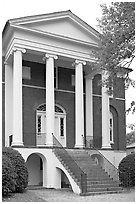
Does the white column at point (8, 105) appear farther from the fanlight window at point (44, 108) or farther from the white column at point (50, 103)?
the white column at point (50, 103)

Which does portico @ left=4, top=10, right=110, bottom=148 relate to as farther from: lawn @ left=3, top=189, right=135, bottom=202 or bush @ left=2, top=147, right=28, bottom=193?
Answer: lawn @ left=3, top=189, right=135, bottom=202

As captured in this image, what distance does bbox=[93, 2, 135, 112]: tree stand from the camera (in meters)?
14.5

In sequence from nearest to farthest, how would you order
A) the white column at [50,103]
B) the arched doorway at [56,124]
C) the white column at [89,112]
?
the white column at [50,103] < the arched doorway at [56,124] < the white column at [89,112]

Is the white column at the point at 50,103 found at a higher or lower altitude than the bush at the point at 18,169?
higher

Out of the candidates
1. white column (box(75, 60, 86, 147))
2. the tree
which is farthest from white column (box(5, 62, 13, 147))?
the tree

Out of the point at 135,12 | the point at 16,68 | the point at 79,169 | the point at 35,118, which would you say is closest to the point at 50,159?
the point at 79,169

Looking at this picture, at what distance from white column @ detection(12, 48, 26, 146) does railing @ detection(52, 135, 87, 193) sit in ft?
7.84

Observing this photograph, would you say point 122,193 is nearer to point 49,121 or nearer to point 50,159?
point 50,159

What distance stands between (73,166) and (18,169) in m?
3.86

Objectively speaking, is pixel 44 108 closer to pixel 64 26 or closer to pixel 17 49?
pixel 17 49

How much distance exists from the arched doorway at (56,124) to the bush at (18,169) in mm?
7188

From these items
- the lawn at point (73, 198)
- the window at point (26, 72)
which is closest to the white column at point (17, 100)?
the window at point (26, 72)

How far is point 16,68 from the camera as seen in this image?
20516 millimetres

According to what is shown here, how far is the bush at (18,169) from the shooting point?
49.3ft
